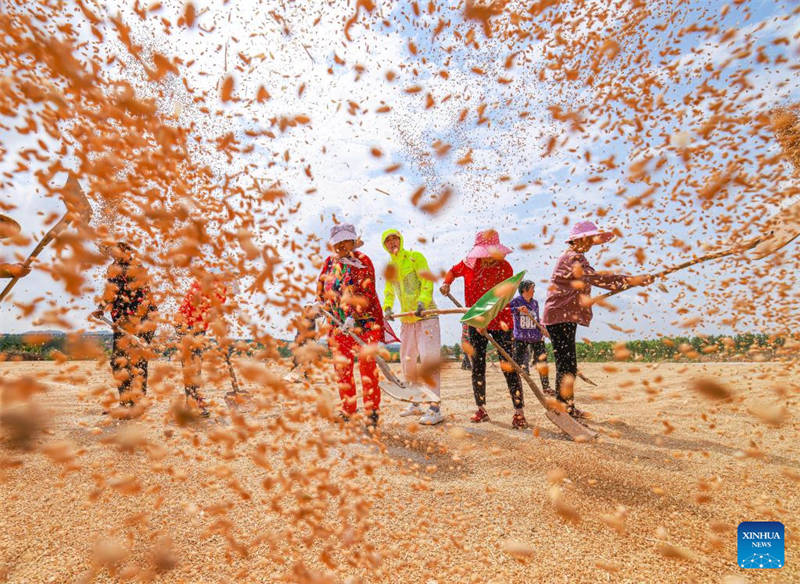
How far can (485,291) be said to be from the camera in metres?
4.48

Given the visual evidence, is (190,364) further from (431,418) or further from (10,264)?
(431,418)

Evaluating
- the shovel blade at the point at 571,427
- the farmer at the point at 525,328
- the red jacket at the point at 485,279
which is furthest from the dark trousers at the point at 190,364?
the farmer at the point at 525,328

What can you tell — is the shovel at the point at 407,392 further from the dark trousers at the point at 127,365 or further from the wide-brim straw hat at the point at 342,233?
the dark trousers at the point at 127,365

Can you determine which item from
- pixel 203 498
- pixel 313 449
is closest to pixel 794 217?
pixel 313 449

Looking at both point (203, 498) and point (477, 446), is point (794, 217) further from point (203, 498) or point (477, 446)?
point (203, 498)

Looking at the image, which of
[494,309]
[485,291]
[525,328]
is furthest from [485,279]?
[525,328]

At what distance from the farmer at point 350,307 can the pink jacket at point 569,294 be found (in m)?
1.64

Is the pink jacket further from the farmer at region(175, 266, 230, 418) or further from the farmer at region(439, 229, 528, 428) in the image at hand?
the farmer at region(175, 266, 230, 418)

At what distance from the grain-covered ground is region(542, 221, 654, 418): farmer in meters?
0.68

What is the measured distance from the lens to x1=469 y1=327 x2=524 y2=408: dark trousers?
14.0ft

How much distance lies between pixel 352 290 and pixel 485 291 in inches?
51.7

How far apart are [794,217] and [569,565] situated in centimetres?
270

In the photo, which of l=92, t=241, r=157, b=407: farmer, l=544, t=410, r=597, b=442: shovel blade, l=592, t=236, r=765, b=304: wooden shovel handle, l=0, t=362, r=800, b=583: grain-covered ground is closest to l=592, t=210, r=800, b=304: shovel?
l=592, t=236, r=765, b=304: wooden shovel handle

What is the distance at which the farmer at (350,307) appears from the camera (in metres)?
4.11
